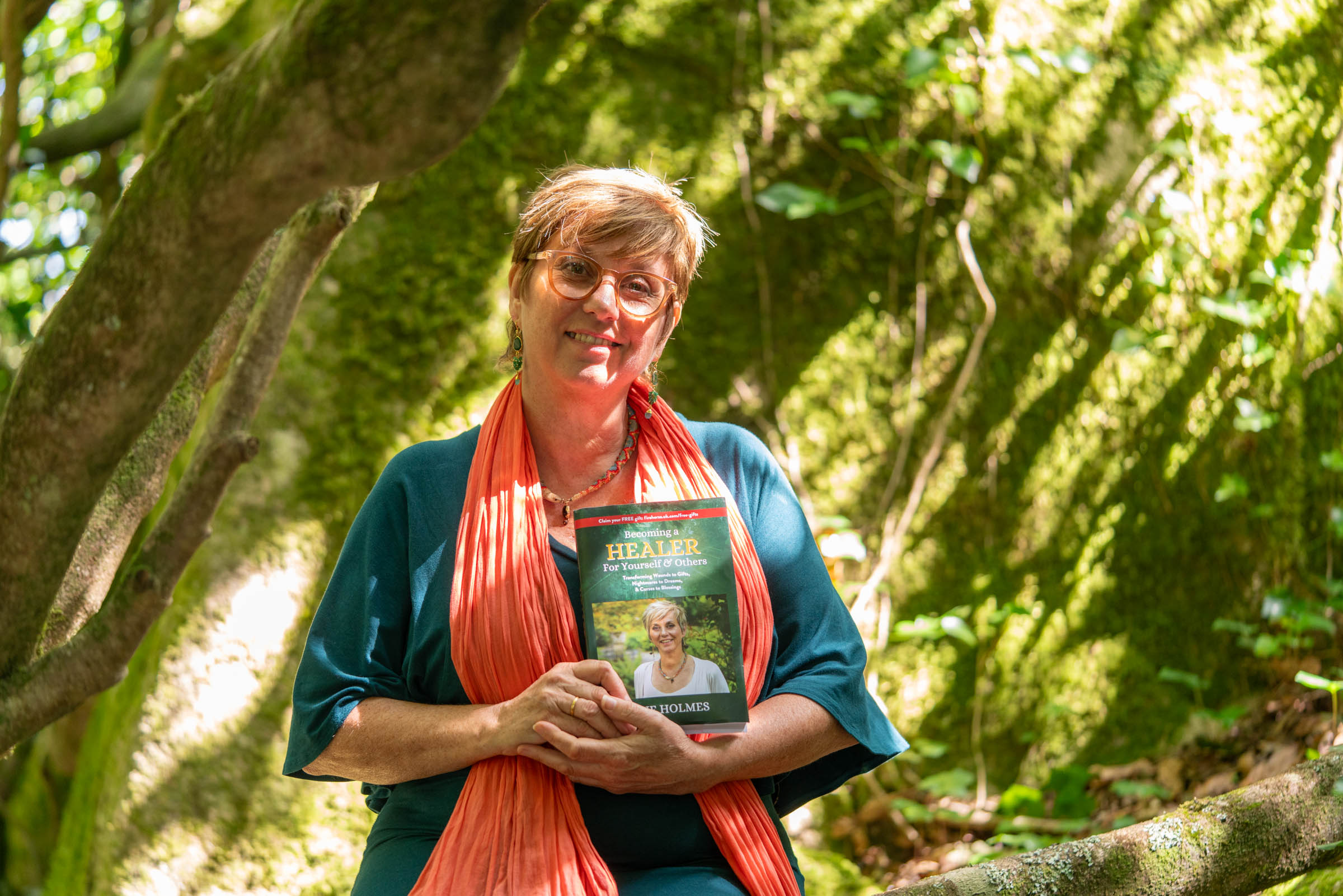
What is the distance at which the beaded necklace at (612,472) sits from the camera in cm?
193

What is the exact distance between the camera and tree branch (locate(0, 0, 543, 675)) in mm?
807

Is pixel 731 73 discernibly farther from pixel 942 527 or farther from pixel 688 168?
pixel 942 527

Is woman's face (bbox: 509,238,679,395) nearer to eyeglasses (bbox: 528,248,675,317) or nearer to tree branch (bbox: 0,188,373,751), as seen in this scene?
eyeglasses (bbox: 528,248,675,317)

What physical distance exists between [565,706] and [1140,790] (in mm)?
2005

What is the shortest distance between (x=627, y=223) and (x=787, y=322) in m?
1.38

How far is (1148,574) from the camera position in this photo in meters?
3.24

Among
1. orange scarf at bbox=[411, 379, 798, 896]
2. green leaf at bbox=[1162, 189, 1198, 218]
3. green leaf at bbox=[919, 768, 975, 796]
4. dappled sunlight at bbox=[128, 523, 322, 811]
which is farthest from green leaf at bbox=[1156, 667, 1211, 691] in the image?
dappled sunlight at bbox=[128, 523, 322, 811]

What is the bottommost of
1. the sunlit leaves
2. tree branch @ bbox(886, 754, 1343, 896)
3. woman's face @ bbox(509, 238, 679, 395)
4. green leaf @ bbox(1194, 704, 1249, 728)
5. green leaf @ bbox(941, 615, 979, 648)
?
tree branch @ bbox(886, 754, 1343, 896)

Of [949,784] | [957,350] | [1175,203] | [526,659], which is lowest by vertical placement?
[949,784]

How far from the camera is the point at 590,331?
1.86 meters

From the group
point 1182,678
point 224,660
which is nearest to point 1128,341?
point 1182,678

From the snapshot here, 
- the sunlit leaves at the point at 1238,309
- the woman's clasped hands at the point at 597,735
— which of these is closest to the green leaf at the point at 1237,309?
the sunlit leaves at the point at 1238,309

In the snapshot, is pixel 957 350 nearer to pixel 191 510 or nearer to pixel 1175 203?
pixel 1175 203

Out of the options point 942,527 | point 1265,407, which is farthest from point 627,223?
point 1265,407
